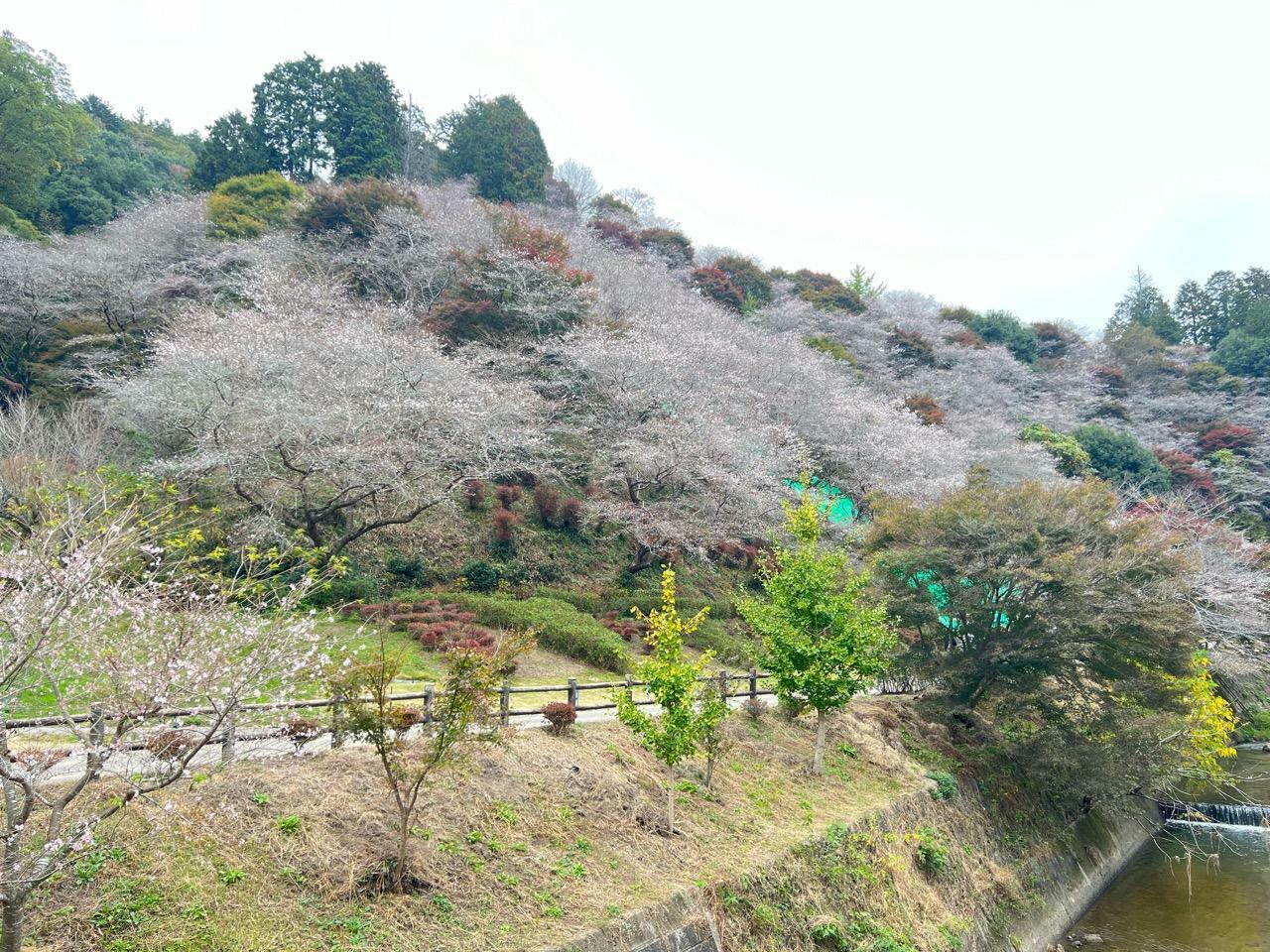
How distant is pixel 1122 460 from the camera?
41344mm

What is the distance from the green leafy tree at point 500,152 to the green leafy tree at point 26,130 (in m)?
23.7

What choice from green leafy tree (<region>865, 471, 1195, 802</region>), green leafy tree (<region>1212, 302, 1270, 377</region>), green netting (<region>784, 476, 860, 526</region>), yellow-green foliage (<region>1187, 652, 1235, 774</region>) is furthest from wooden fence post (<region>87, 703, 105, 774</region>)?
green leafy tree (<region>1212, 302, 1270, 377</region>)

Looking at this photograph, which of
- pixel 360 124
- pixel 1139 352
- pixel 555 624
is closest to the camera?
pixel 555 624

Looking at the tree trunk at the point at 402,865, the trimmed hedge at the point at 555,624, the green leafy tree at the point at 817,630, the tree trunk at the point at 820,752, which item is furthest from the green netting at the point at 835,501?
the tree trunk at the point at 402,865

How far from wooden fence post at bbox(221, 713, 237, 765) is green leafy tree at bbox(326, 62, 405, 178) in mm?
42019

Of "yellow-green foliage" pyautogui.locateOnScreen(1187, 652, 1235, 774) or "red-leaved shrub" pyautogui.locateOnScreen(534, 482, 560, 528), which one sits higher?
"red-leaved shrub" pyautogui.locateOnScreen(534, 482, 560, 528)

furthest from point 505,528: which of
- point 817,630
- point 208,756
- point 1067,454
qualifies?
point 1067,454

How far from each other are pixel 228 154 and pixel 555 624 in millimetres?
40231

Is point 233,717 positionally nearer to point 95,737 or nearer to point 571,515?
point 95,737

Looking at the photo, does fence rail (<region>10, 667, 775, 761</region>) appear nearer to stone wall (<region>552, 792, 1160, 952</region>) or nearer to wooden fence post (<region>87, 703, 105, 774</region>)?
wooden fence post (<region>87, 703, 105, 774</region>)

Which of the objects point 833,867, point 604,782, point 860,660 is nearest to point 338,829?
point 604,782

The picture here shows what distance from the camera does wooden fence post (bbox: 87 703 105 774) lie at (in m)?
5.68

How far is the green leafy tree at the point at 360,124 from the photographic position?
4503 centimetres

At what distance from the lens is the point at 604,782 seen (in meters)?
12.2
